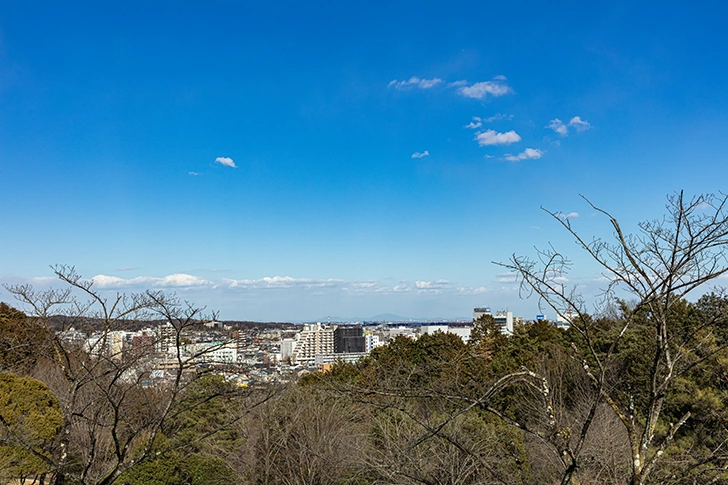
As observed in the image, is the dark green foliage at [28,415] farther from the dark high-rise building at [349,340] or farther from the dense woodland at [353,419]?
the dark high-rise building at [349,340]

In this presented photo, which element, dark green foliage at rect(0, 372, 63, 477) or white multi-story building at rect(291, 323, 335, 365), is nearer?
dark green foliage at rect(0, 372, 63, 477)

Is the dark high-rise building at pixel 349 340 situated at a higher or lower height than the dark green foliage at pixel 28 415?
lower

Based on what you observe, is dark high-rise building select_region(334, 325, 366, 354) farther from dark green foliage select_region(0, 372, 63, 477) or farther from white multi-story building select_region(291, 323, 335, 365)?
dark green foliage select_region(0, 372, 63, 477)

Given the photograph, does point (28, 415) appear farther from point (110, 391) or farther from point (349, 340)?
point (349, 340)

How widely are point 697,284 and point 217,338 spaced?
18.4ft

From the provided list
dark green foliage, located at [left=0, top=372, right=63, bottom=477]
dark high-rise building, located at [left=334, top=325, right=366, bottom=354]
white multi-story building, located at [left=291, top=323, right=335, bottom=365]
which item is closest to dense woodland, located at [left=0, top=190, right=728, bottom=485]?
dark green foliage, located at [left=0, top=372, right=63, bottom=477]

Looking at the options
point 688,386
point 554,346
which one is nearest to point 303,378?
point 554,346

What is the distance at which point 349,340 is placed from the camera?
94625 millimetres

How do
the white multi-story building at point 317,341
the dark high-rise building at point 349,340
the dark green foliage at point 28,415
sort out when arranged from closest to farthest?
the dark green foliage at point 28,415 → the dark high-rise building at point 349,340 → the white multi-story building at point 317,341

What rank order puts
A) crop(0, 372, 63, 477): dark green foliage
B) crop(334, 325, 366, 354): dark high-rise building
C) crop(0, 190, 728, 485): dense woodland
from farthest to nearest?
crop(334, 325, 366, 354): dark high-rise building
crop(0, 372, 63, 477): dark green foliage
crop(0, 190, 728, 485): dense woodland

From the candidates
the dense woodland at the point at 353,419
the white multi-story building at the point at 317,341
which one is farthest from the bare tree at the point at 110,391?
the white multi-story building at the point at 317,341

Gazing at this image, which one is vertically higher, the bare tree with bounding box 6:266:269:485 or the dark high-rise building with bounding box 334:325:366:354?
the bare tree with bounding box 6:266:269:485

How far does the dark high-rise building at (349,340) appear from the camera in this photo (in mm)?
94625

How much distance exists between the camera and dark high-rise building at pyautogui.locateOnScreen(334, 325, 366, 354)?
3725 inches
